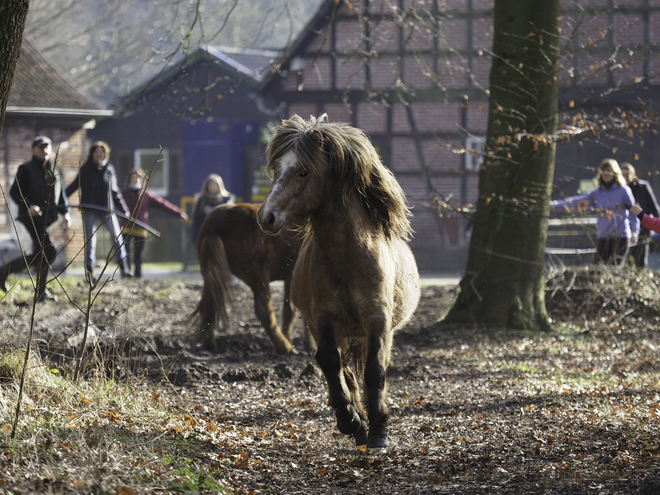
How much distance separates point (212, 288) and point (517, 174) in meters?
3.97

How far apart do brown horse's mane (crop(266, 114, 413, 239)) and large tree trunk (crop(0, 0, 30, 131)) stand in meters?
1.58

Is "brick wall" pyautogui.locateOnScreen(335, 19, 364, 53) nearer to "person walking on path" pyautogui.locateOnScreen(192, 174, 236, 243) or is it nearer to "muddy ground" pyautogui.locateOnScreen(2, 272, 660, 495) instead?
"person walking on path" pyautogui.locateOnScreen(192, 174, 236, 243)

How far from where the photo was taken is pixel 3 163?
23.6 meters

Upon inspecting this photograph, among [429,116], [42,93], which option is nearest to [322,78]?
[429,116]

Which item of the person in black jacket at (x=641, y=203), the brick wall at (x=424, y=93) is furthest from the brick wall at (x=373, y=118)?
the person in black jacket at (x=641, y=203)

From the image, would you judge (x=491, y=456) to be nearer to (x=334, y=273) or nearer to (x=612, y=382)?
(x=334, y=273)

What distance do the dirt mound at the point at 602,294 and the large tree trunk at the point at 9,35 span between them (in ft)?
26.8

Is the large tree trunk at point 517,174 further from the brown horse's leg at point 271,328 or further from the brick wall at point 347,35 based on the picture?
the brick wall at point 347,35

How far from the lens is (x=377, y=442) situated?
5.02 meters

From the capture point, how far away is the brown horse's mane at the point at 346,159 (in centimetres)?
504

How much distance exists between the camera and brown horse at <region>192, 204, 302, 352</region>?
861 cm

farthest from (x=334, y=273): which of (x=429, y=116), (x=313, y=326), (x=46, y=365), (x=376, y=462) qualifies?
(x=429, y=116)

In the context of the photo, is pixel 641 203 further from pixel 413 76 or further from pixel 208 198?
pixel 413 76

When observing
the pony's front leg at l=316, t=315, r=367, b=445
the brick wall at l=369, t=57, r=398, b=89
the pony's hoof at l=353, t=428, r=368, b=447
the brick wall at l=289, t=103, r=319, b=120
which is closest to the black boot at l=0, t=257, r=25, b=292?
the pony's front leg at l=316, t=315, r=367, b=445
